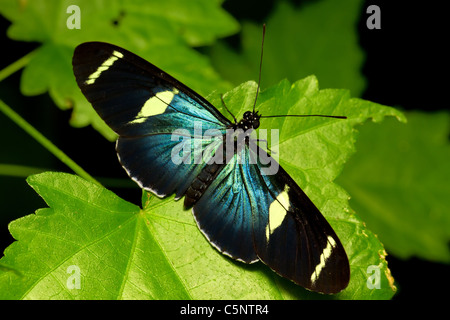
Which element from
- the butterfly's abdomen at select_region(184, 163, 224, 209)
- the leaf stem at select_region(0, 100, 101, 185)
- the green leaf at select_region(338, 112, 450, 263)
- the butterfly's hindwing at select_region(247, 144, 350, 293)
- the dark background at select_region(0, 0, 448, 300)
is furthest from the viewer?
the green leaf at select_region(338, 112, 450, 263)

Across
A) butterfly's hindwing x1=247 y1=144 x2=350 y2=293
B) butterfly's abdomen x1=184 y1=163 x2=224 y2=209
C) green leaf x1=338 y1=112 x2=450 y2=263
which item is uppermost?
butterfly's abdomen x1=184 y1=163 x2=224 y2=209

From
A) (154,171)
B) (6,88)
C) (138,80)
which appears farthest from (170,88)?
(6,88)

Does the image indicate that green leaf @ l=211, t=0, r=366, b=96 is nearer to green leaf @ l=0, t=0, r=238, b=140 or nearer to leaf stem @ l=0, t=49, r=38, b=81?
green leaf @ l=0, t=0, r=238, b=140

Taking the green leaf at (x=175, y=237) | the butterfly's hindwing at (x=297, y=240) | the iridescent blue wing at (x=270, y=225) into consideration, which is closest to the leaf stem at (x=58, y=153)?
the green leaf at (x=175, y=237)

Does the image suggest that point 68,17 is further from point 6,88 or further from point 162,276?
point 162,276

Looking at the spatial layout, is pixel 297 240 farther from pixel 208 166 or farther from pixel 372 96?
pixel 372 96

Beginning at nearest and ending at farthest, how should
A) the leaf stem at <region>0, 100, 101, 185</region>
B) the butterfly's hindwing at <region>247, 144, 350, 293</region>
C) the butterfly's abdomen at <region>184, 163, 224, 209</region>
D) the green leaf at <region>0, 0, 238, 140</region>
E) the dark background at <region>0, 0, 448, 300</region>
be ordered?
the butterfly's hindwing at <region>247, 144, 350, 293</region>, the butterfly's abdomen at <region>184, 163, 224, 209</region>, the leaf stem at <region>0, 100, 101, 185</region>, the green leaf at <region>0, 0, 238, 140</region>, the dark background at <region>0, 0, 448, 300</region>

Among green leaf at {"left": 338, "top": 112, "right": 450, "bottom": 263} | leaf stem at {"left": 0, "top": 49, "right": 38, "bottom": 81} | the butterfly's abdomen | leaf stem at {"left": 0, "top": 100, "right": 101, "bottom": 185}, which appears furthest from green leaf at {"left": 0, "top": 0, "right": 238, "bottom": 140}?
green leaf at {"left": 338, "top": 112, "right": 450, "bottom": 263}
